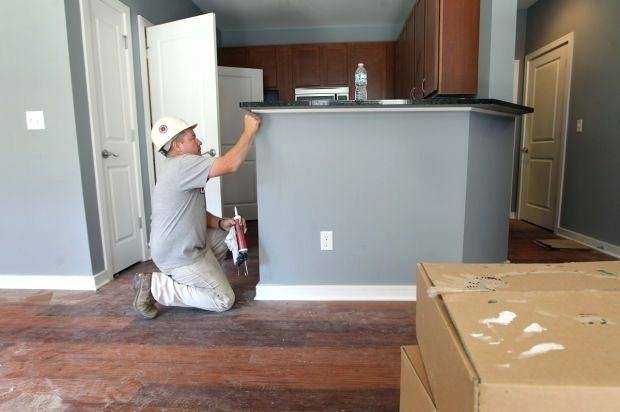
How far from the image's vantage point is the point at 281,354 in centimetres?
169

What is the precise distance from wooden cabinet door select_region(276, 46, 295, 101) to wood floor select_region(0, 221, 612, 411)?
134 inches

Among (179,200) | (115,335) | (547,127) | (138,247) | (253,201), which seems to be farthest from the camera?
(253,201)

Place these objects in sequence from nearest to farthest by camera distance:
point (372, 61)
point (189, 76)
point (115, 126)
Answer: point (115, 126) → point (189, 76) → point (372, 61)

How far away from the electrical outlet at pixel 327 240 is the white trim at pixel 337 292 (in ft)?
0.78

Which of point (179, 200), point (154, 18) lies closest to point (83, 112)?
point (179, 200)

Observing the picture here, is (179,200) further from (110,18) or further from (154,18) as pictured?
(154,18)

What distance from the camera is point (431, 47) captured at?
10.3 ft

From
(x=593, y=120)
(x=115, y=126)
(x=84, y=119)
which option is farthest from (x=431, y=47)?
(x=84, y=119)

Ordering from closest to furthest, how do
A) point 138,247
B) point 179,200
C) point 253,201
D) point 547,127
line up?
1. point 179,200
2. point 138,247
3. point 547,127
4. point 253,201

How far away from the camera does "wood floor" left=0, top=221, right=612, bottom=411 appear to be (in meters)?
1.40

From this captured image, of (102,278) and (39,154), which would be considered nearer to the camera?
(39,154)

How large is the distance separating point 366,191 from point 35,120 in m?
2.13

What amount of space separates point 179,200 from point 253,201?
275 centimetres

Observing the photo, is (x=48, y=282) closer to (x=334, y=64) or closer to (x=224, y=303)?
(x=224, y=303)
